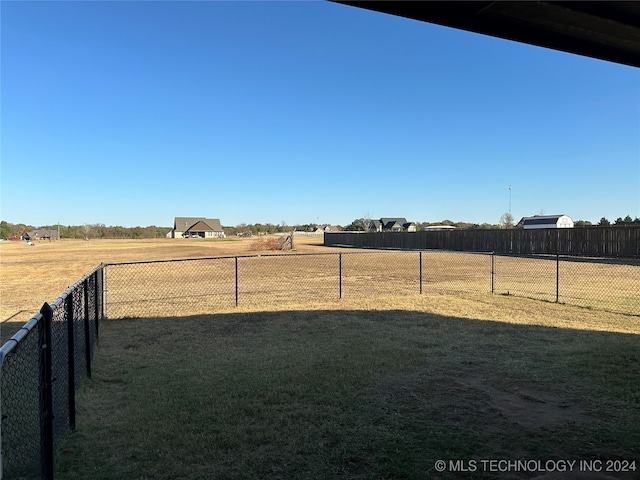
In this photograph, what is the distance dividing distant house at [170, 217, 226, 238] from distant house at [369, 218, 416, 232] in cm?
4212

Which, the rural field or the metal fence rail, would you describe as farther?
the rural field

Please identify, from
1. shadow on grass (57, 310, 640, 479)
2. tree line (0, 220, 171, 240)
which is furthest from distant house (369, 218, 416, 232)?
shadow on grass (57, 310, 640, 479)

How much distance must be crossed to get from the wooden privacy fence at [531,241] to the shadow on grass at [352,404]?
21.3 metres

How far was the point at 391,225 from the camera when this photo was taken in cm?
11375

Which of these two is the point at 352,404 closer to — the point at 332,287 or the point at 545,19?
the point at 545,19

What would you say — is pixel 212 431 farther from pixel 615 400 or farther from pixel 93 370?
pixel 615 400

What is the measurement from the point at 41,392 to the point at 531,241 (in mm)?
33331

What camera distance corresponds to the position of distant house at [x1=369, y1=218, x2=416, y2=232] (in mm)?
111044

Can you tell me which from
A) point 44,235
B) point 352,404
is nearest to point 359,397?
point 352,404

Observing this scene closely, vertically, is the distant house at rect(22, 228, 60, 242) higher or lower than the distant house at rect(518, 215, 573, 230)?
lower

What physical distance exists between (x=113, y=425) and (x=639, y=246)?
2806cm

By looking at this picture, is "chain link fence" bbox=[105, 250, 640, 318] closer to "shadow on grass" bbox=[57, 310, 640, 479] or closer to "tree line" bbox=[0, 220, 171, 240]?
"shadow on grass" bbox=[57, 310, 640, 479]

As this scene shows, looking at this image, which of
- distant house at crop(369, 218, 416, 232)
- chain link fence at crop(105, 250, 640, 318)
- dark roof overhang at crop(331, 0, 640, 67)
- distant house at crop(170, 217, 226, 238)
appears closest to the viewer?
dark roof overhang at crop(331, 0, 640, 67)

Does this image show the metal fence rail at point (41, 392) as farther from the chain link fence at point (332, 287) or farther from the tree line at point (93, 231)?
the tree line at point (93, 231)
